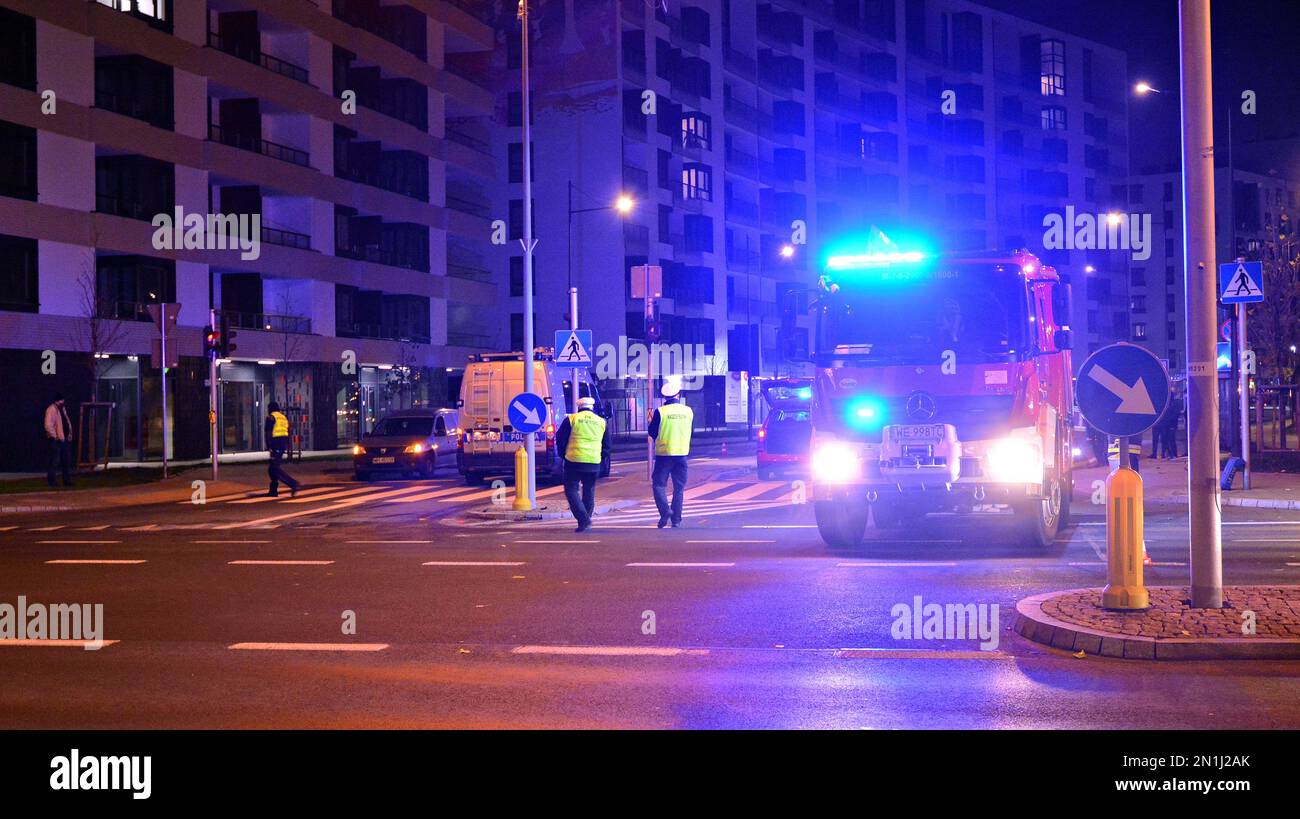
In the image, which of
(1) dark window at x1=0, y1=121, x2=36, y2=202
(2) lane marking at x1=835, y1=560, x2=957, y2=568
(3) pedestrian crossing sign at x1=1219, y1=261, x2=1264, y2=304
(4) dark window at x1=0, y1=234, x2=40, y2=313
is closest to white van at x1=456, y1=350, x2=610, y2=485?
(3) pedestrian crossing sign at x1=1219, y1=261, x2=1264, y2=304

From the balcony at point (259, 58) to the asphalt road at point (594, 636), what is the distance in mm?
33075

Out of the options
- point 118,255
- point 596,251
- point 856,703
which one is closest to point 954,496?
point 856,703

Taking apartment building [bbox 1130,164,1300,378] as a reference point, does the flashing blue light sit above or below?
below

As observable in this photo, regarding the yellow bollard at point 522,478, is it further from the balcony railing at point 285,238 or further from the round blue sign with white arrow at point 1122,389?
the balcony railing at point 285,238

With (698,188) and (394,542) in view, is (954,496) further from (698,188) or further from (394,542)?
(698,188)

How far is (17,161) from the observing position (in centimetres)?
3831

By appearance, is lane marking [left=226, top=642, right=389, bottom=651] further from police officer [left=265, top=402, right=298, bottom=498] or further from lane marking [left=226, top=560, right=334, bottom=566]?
police officer [left=265, top=402, right=298, bottom=498]

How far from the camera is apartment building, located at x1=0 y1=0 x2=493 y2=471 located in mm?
38719

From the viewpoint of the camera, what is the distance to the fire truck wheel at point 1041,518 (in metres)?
14.5

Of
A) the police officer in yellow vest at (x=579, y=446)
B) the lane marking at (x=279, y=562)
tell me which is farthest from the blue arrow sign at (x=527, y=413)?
the lane marking at (x=279, y=562)

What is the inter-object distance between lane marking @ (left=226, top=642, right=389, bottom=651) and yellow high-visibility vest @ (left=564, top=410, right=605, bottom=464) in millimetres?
8730

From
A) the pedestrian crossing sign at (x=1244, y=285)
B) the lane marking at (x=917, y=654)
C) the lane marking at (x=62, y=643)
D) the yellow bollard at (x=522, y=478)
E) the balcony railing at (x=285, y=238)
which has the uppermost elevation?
the balcony railing at (x=285, y=238)
